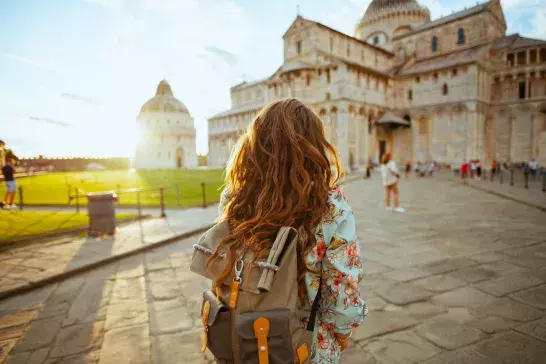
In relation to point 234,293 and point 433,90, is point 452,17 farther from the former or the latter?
point 234,293

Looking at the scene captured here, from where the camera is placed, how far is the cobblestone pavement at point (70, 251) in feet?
14.2

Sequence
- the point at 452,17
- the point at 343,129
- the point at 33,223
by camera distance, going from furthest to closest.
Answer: the point at 452,17, the point at 343,129, the point at 33,223

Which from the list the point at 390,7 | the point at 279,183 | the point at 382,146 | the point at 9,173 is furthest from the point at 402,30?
the point at 279,183

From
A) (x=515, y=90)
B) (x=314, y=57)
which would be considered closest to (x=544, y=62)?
(x=515, y=90)

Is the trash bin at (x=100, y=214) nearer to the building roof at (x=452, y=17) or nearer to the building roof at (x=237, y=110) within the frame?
the building roof at (x=452, y=17)

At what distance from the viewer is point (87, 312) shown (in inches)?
133

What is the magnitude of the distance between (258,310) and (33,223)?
26.6ft

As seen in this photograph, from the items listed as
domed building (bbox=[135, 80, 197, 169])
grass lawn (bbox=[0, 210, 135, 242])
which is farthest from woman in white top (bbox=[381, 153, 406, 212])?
domed building (bbox=[135, 80, 197, 169])

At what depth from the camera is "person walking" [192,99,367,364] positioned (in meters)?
1.20

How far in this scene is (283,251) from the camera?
3.98 feet

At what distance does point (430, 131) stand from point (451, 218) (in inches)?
1272

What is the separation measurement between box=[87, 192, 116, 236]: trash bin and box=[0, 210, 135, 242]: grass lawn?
0.76 meters

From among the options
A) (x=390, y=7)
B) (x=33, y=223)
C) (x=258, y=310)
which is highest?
(x=390, y=7)

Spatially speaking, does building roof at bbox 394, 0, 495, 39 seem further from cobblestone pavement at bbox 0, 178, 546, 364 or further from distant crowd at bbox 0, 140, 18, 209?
distant crowd at bbox 0, 140, 18, 209
